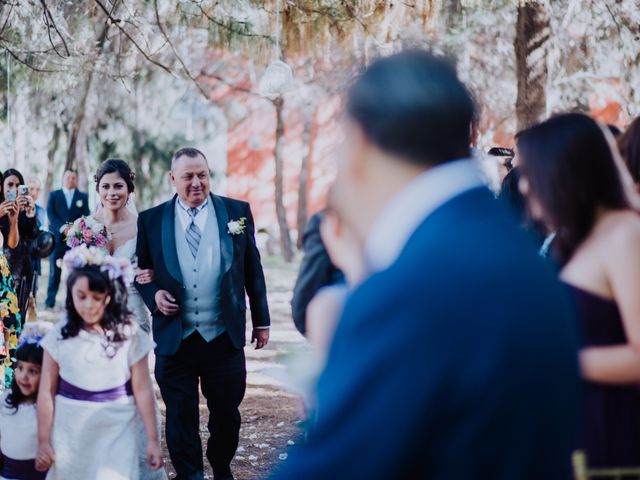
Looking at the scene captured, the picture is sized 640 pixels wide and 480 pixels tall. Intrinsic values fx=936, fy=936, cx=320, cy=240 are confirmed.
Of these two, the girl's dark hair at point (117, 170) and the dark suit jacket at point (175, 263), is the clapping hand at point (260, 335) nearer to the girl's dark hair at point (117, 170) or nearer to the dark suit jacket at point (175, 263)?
the dark suit jacket at point (175, 263)

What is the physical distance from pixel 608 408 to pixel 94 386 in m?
2.57

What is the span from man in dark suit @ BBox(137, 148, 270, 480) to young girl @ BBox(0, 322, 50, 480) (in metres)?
1.20

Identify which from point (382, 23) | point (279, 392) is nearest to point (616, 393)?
point (382, 23)

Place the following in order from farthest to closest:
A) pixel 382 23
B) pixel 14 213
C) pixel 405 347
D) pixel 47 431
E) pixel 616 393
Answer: pixel 14 213
pixel 382 23
pixel 47 431
pixel 616 393
pixel 405 347

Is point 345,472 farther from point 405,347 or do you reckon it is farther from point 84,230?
point 84,230

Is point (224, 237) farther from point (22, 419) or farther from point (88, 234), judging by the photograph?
point (22, 419)

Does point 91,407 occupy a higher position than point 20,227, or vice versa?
point 20,227

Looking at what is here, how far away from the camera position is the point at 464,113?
1.60 meters

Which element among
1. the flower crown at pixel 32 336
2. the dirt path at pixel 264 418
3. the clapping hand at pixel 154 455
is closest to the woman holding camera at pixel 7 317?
the dirt path at pixel 264 418

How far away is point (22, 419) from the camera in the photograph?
177 inches

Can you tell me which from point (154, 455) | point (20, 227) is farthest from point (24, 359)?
point (20, 227)

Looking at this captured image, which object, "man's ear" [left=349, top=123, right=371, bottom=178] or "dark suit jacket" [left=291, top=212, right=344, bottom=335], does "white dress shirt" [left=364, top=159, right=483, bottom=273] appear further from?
"dark suit jacket" [left=291, top=212, right=344, bottom=335]

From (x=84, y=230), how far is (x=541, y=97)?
6.90 meters

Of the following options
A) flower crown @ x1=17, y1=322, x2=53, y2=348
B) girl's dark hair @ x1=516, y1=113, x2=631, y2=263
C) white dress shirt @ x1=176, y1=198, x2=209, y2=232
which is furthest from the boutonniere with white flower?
girl's dark hair @ x1=516, y1=113, x2=631, y2=263
